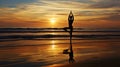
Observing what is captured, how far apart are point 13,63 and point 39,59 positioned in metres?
1.49

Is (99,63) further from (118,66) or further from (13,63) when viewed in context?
(13,63)

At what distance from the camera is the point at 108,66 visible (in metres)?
11.3

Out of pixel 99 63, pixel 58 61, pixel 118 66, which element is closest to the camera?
pixel 118 66

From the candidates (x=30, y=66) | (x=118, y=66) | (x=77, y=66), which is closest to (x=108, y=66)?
(x=118, y=66)

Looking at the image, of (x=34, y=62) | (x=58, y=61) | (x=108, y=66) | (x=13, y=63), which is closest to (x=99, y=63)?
(x=108, y=66)

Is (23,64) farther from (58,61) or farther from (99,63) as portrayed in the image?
(99,63)

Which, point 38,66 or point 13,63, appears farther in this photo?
point 13,63

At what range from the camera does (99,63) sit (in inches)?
473

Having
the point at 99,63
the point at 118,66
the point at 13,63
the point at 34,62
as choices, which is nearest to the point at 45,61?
the point at 34,62

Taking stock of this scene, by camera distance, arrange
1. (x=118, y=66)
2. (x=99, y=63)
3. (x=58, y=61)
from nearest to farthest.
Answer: (x=118, y=66) < (x=99, y=63) < (x=58, y=61)

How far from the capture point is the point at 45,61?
41.7 feet

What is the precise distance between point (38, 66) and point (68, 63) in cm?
139

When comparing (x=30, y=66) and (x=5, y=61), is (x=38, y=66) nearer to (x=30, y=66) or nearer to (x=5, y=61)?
(x=30, y=66)

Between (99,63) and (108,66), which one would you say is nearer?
(108,66)
